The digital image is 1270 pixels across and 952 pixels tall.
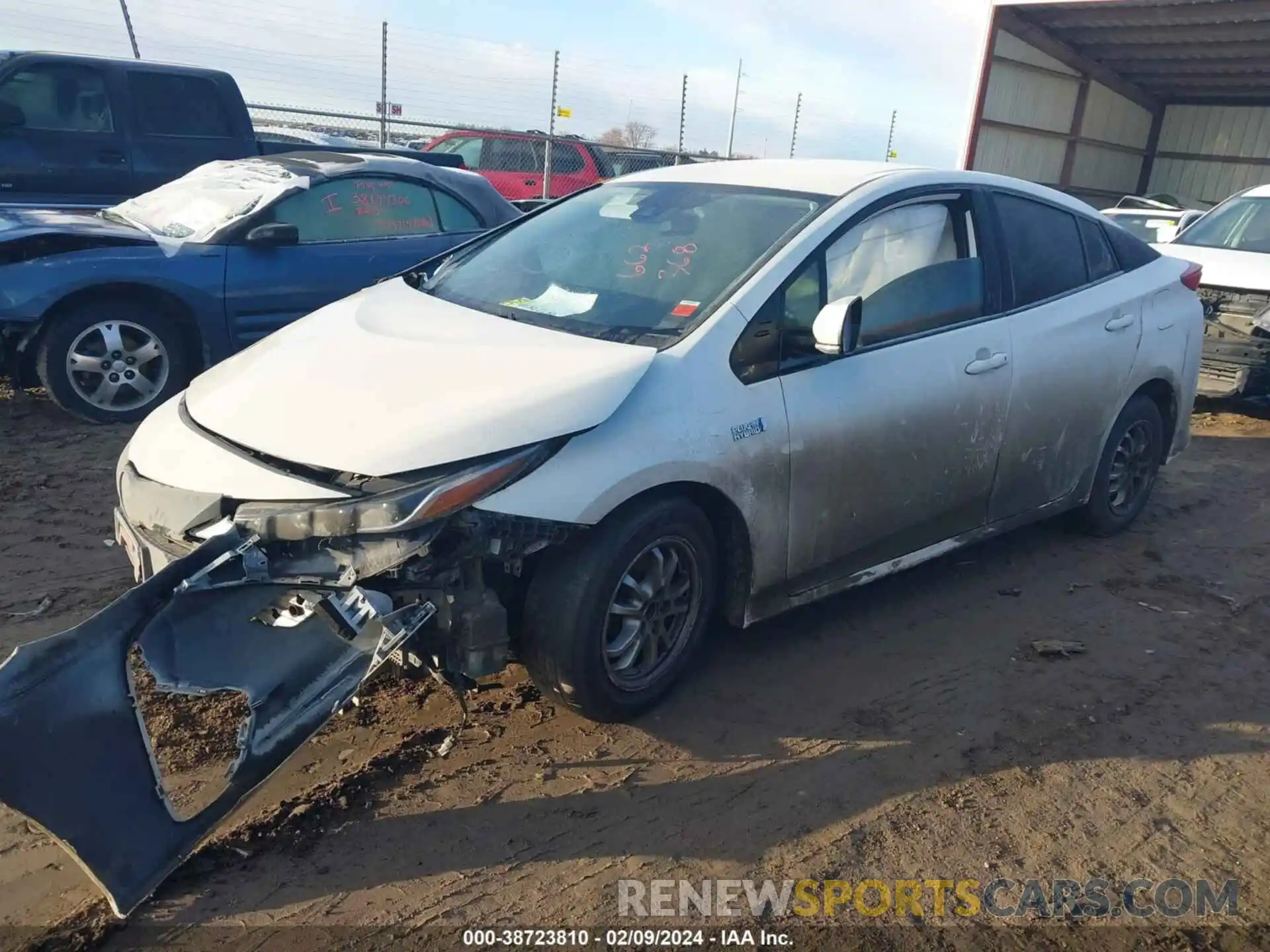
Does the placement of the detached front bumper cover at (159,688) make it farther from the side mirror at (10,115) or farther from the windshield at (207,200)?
the side mirror at (10,115)

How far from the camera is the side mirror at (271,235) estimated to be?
6.20 m

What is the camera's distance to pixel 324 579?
2.70 m

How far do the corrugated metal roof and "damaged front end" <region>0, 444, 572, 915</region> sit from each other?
50.1 ft

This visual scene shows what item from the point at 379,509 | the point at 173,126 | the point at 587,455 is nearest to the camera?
the point at 379,509

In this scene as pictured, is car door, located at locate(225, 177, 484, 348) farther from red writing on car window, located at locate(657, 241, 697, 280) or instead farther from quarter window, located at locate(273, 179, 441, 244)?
red writing on car window, located at locate(657, 241, 697, 280)

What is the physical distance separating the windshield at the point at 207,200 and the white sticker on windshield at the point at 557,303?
3.48m

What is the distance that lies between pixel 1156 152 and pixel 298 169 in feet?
60.6

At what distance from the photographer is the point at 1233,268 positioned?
8.08 meters

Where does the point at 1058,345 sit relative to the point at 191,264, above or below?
above

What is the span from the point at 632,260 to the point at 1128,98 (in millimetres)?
18340

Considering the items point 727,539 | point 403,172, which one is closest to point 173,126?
point 403,172

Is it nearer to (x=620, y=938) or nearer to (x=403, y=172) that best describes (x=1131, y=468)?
(x=620, y=938)

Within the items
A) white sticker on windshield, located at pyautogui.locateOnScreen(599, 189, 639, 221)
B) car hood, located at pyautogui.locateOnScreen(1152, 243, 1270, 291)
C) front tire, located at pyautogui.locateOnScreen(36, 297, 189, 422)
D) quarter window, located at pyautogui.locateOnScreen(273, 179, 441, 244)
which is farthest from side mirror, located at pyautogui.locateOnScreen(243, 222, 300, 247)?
car hood, located at pyautogui.locateOnScreen(1152, 243, 1270, 291)

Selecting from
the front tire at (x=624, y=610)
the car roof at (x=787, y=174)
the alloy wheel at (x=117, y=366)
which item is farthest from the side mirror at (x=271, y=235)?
the front tire at (x=624, y=610)
